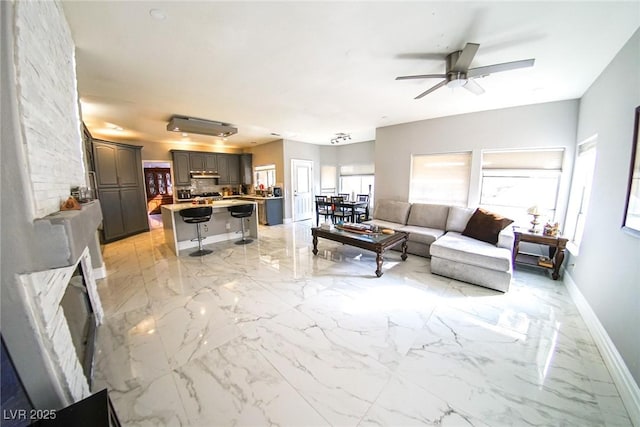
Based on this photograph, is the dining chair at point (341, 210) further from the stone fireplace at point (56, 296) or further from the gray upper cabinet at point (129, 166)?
the stone fireplace at point (56, 296)

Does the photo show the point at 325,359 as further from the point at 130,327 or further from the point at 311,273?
the point at 130,327

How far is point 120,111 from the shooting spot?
3809mm

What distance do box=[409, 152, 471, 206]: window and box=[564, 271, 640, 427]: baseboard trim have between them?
2359 mm

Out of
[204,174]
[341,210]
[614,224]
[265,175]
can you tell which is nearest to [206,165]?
[204,174]

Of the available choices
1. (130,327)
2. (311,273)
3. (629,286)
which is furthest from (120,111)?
(629,286)

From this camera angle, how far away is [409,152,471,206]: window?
14.0 feet

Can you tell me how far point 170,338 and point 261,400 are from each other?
3.59 feet

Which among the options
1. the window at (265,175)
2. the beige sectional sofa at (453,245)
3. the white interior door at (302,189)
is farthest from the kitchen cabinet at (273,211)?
the beige sectional sofa at (453,245)

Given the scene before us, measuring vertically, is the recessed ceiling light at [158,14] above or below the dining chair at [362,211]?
above

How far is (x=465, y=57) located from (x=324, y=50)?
126 centimetres

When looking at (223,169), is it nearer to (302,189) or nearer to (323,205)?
(302,189)

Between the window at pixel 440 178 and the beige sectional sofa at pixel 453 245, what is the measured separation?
0.39 m

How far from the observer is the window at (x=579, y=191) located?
2.87 m

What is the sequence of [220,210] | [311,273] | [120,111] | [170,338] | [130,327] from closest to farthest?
[170,338] → [130,327] → [311,273] → [120,111] → [220,210]
